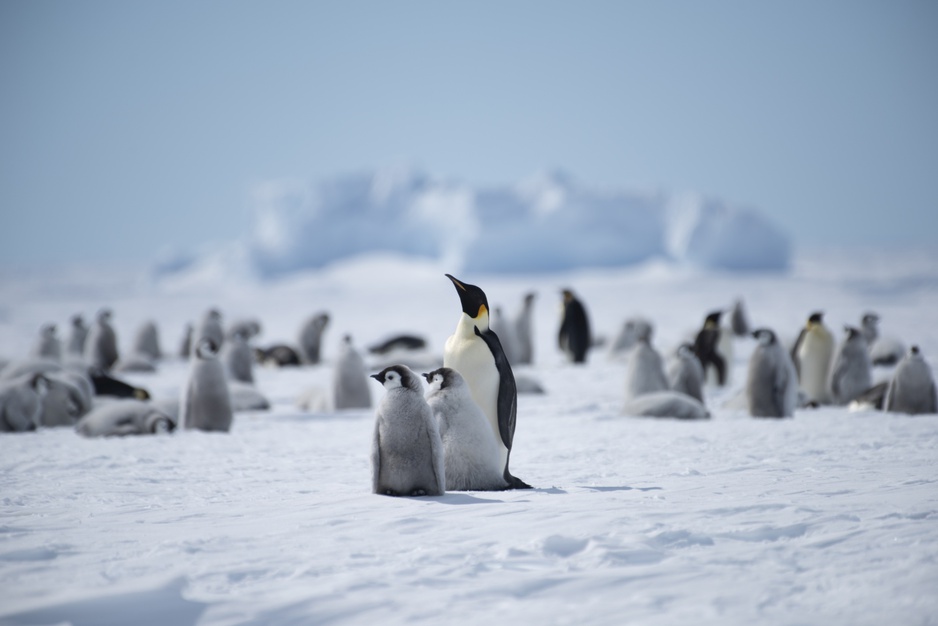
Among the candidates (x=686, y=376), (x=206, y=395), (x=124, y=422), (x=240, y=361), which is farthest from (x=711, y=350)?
(x=124, y=422)

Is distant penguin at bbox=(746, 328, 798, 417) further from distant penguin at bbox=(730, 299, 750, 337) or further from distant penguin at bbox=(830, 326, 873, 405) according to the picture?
distant penguin at bbox=(730, 299, 750, 337)

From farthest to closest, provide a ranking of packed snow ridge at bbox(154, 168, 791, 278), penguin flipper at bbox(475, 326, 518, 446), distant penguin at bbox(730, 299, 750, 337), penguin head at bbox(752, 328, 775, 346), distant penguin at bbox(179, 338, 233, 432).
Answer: packed snow ridge at bbox(154, 168, 791, 278) → distant penguin at bbox(730, 299, 750, 337) → penguin head at bbox(752, 328, 775, 346) → distant penguin at bbox(179, 338, 233, 432) → penguin flipper at bbox(475, 326, 518, 446)

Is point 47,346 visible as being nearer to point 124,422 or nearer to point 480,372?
point 124,422

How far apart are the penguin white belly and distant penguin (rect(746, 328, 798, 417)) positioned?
316cm

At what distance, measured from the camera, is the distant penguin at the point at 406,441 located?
374 cm

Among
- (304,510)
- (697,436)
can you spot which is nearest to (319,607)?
(304,510)

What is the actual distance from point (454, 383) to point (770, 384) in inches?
147

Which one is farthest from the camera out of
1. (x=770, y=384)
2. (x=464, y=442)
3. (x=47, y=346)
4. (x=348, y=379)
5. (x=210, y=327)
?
(x=210, y=327)

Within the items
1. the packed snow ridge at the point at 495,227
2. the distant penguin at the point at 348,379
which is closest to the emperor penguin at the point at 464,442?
the distant penguin at the point at 348,379

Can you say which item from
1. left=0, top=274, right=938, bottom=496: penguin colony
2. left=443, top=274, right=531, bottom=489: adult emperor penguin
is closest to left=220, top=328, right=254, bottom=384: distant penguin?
left=0, top=274, right=938, bottom=496: penguin colony

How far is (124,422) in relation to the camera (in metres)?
6.72

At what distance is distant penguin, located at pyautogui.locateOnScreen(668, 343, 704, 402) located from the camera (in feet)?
25.6

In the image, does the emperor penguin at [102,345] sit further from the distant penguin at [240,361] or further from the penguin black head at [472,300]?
the penguin black head at [472,300]

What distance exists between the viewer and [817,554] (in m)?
2.90
